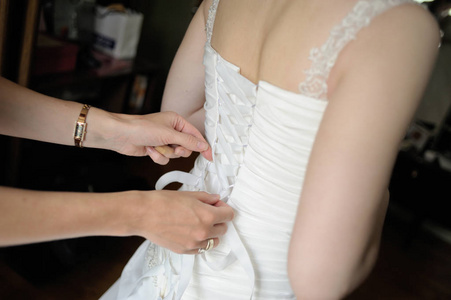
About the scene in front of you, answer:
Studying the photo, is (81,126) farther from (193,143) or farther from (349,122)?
(349,122)

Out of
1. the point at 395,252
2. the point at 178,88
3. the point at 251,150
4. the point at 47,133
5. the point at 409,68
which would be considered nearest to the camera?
the point at 409,68

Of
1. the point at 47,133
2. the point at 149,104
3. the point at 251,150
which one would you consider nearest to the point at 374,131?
the point at 251,150

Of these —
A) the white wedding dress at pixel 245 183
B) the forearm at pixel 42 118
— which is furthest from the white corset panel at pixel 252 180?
the forearm at pixel 42 118

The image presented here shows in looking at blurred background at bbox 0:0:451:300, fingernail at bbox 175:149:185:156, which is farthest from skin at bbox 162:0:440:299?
blurred background at bbox 0:0:451:300

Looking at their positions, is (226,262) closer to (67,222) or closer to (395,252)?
(67,222)

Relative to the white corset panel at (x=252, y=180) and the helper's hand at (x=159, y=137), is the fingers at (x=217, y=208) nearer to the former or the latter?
the white corset panel at (x=252, y=180)

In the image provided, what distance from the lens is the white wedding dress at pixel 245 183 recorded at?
80cm

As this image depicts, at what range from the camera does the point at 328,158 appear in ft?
2.10

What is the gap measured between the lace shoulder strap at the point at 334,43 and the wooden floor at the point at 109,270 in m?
1.70

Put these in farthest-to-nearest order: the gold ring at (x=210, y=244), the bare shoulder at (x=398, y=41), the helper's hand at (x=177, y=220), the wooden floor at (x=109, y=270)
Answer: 1. the wooden floor at (x=109, y=270)
2. the gold ring at (x=210, y=244)
3. the helper's hand at (x=177, y=220)
4. the bare shoulder at (x=398, y=41)

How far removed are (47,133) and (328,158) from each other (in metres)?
0.76

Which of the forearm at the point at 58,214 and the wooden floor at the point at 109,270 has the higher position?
the forearm at the point at 58,214

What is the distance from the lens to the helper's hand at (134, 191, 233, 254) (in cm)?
72

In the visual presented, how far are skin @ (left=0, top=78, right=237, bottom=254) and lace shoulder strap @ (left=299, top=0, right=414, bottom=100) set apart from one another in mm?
316
